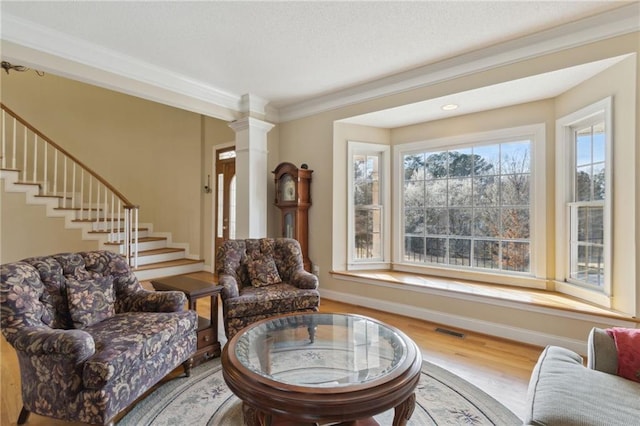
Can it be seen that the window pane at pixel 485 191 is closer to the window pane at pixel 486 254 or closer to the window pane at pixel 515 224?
the window pane at pixel 515 224

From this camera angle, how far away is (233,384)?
1.33m

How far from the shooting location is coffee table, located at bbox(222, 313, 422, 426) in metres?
1.20

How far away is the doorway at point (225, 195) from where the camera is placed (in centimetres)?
535

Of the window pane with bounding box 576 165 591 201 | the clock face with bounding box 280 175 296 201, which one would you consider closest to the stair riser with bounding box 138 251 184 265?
the clock face with bounding box 280 175 296 201

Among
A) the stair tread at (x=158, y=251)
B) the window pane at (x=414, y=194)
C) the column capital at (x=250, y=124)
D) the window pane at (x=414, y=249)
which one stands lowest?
the stair tread at (x=158, y=251)

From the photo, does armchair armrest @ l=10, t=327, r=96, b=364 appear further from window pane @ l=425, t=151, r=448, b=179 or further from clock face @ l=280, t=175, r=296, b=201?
window pane @ l=425, t=151, r=448, b=179

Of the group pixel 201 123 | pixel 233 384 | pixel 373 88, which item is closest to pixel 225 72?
pixel 373 88

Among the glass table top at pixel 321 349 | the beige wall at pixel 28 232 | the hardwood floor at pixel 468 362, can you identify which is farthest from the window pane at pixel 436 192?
the beige wall at pixel 28 232

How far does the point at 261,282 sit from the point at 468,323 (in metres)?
2.15

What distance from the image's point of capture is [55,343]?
1.48 m

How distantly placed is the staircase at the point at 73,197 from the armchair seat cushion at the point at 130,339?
2.87 meters

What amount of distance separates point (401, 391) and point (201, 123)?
571 cm

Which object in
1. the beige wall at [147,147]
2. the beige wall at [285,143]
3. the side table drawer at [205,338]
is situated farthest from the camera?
the beige wall at [147,147]

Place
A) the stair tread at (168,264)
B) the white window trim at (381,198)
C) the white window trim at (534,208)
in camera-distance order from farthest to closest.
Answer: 1. the stair tread at (168,264)
2. the white window trim at (381,198)
3. the white window trim at (534,208)
